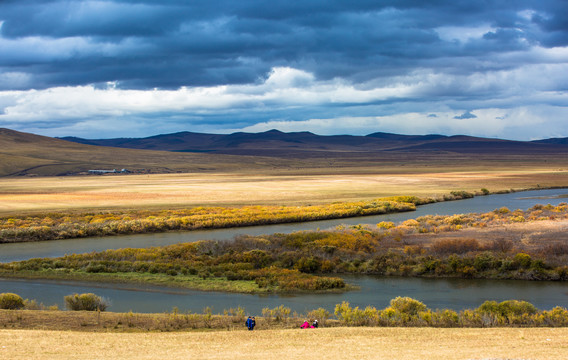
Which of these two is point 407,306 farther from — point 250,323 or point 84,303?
point 84,303

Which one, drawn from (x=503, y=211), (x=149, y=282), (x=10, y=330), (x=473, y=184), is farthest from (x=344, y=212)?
(x=473, y=184)

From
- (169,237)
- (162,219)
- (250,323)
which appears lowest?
(169,237)

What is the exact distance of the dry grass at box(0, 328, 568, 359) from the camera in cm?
1365

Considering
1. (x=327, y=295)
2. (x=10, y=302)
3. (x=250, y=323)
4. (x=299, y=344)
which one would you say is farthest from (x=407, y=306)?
(x=10, y=302)

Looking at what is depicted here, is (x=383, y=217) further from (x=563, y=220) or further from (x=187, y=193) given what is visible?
A: (x=187, y=193)

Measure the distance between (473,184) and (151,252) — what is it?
69.5 metres

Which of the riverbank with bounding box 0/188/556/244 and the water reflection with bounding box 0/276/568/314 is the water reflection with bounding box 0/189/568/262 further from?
the water reflection with bounding box 0/276/568/314

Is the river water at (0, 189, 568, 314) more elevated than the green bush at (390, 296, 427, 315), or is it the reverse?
the green bush at (390, 296, 427, 315)

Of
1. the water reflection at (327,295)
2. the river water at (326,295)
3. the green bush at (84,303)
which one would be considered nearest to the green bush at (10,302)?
the green bush at (84,303)

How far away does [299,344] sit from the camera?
15.0 m

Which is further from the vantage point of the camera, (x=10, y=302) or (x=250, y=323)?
(x=10, y=302)

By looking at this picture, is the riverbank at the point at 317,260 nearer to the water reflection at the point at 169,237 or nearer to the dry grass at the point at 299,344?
the water reflection at the point at 169,237

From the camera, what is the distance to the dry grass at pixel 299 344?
13.6 m

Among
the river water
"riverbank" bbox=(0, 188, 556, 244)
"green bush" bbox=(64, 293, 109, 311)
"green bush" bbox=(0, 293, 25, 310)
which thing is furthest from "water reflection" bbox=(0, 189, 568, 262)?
"green bush" bbox=(64, 293, 109, 311)
